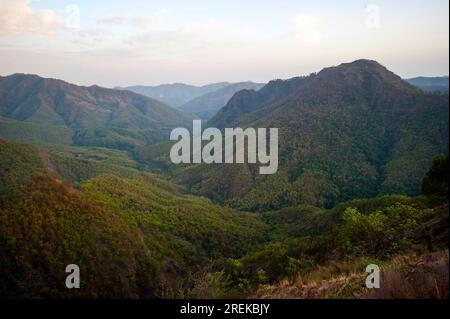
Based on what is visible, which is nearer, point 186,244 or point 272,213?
point 186,244

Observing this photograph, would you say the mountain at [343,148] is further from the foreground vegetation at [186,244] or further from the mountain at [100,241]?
the mountain at [100,241]

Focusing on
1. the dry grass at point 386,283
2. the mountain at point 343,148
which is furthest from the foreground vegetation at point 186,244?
the mountain at point 343,148

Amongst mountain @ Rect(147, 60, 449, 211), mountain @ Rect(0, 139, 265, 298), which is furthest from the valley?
mountain @ Rect(147, 60, 449, 211)

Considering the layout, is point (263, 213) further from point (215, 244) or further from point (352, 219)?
point (352, 219)

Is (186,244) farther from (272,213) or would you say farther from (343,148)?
(343,148)

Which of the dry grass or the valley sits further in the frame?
the valley

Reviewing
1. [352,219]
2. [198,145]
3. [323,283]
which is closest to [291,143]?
[198,145]

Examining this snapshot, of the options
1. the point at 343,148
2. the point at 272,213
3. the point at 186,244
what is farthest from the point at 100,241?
the point at 343,148

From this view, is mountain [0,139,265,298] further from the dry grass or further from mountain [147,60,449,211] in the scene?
mountain [147,60,449,211]
